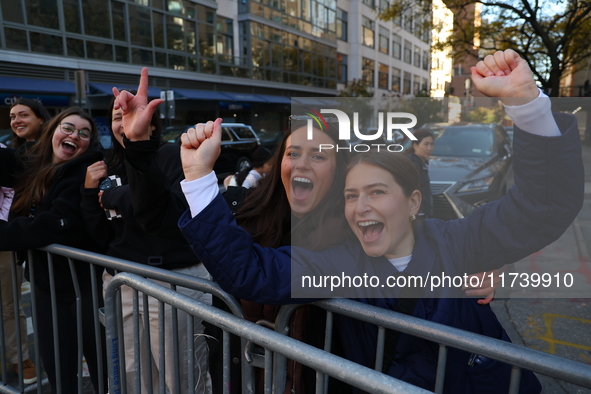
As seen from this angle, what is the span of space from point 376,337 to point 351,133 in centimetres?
72

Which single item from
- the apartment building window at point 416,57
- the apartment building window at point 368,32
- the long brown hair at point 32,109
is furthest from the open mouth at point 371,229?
the apartment building window at point 416,57

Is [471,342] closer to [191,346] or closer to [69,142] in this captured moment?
[191,346]

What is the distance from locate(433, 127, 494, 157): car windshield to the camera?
1359mm

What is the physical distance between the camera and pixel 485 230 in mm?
1333

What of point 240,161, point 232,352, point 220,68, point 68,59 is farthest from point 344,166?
point 220,68

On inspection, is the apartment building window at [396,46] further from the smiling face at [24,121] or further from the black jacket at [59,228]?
the black jacket at [59,228]

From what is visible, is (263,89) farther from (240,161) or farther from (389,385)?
(389,385)

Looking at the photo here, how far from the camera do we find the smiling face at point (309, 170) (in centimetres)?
140

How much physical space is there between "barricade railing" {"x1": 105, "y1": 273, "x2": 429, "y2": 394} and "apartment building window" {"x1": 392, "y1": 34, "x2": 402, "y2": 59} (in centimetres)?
4331

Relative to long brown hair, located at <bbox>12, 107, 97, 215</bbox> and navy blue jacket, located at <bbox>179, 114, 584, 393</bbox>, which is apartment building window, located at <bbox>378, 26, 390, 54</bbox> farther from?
navy blue jacket, located at <bbox>179, 114, 584, 393</bbox>

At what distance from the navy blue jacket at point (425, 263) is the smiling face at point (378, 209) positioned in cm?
7

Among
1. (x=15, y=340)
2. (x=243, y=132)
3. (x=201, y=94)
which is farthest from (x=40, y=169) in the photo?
(x=201, y=94)

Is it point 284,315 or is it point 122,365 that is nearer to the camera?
point 284,315

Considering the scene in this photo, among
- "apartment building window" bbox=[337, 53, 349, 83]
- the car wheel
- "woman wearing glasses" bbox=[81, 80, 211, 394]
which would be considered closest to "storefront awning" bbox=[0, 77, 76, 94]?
the car wheel
